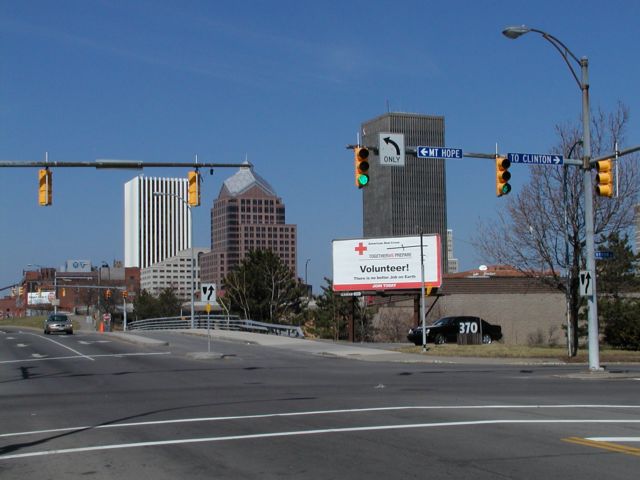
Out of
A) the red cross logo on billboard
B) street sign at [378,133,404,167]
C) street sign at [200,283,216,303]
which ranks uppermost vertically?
street sign at [378,133,404,167]

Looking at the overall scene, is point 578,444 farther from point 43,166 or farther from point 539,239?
point 539,239

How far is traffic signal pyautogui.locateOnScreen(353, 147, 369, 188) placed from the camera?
23.0 metres

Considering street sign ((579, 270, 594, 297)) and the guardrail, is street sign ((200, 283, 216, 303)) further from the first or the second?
street sign ((579, 270, 594, 297))

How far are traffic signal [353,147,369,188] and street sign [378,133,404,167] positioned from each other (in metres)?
0.47

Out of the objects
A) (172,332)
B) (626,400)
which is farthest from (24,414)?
(172,332)

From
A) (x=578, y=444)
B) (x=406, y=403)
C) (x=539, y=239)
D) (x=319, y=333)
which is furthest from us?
(x=319, y=333)

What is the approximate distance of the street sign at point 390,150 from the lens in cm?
2328

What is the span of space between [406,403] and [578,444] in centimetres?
580

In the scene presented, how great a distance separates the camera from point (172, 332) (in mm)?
53188

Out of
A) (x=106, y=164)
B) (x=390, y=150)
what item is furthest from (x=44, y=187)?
(x=390, y=150)

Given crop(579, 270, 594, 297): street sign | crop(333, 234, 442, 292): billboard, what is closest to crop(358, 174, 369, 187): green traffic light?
crop(579, 270, 594, 297): street sign

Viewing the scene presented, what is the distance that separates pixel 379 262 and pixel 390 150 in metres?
23.7

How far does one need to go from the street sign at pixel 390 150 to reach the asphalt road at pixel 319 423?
20.0 ft

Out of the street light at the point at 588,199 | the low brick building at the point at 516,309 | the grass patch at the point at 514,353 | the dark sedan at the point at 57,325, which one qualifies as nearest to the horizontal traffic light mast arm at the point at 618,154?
the street light at the point at 588,199
